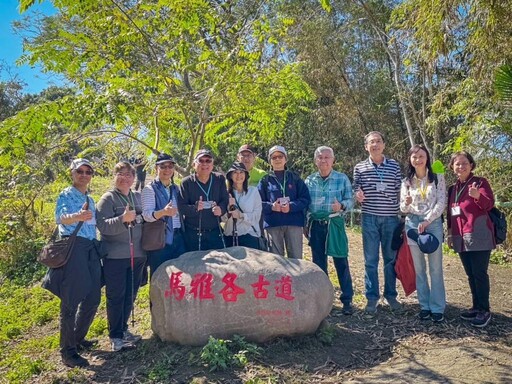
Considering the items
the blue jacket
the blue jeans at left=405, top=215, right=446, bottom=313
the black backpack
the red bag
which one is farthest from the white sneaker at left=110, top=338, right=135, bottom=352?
the black backpack

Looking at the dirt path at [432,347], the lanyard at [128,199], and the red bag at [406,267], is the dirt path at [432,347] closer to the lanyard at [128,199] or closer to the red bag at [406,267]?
the red bag at [406,267]

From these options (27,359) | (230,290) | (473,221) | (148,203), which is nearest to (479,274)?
(473,221)

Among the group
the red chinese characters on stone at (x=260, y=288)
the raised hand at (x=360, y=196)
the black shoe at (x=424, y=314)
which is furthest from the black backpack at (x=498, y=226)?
the red chinese characters on stone at (x=260, y=288)

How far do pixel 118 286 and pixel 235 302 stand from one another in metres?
1.22

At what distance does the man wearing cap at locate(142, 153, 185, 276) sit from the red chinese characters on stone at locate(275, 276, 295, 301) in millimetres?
1264

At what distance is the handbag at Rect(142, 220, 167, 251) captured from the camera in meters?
4.57

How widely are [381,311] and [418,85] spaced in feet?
36.3

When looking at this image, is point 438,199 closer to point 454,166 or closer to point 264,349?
point 454,166

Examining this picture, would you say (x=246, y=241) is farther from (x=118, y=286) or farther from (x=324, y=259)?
(x=118, y=286)

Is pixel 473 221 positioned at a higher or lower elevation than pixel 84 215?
lower

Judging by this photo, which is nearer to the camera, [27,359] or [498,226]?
[498,226]

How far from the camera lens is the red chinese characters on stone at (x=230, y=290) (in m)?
4.33

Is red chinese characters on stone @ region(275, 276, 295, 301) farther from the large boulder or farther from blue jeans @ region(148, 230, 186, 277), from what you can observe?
blue jeans @ region(148, 230, 186, 277)

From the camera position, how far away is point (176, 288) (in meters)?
4.40
